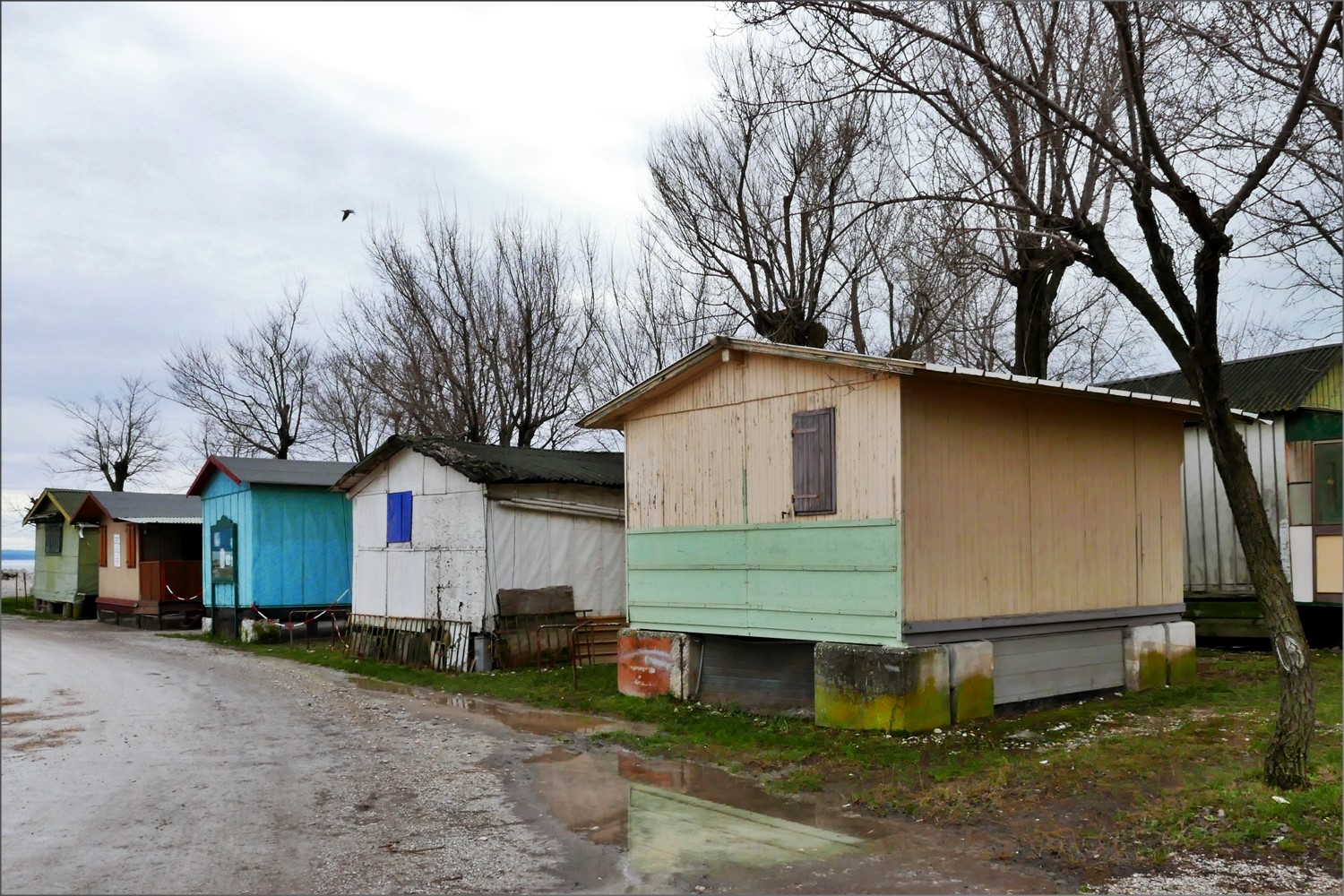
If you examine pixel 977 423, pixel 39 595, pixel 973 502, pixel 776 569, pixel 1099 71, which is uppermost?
pixel 1099 71

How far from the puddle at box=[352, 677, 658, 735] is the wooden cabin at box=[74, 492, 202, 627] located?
14.6 meters

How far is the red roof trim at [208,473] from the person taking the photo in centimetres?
2244

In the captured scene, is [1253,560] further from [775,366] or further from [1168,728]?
[775,366]

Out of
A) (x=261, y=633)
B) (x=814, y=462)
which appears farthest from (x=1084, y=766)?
(x=261, y=633)

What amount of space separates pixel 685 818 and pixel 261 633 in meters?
16.5

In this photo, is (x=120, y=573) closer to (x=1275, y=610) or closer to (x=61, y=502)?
(x=61, y=502)

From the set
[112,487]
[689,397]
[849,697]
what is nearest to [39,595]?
[112,487]

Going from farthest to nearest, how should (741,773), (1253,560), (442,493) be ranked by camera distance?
(442,493)
(741,773)
(1253,560)

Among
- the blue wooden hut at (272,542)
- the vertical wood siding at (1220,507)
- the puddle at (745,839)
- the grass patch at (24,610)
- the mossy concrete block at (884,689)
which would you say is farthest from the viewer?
the grass patch at (24,610)

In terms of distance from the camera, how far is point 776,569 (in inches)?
439

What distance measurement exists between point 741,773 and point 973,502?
371cm

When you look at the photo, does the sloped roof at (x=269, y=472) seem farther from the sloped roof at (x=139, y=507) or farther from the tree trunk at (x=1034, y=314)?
the tree trunk at (x=1034, y=314)

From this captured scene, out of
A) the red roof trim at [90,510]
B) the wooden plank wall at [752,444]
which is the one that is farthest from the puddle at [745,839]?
the red roof trim at [90,510]

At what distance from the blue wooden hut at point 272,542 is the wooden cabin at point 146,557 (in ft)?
10.4
